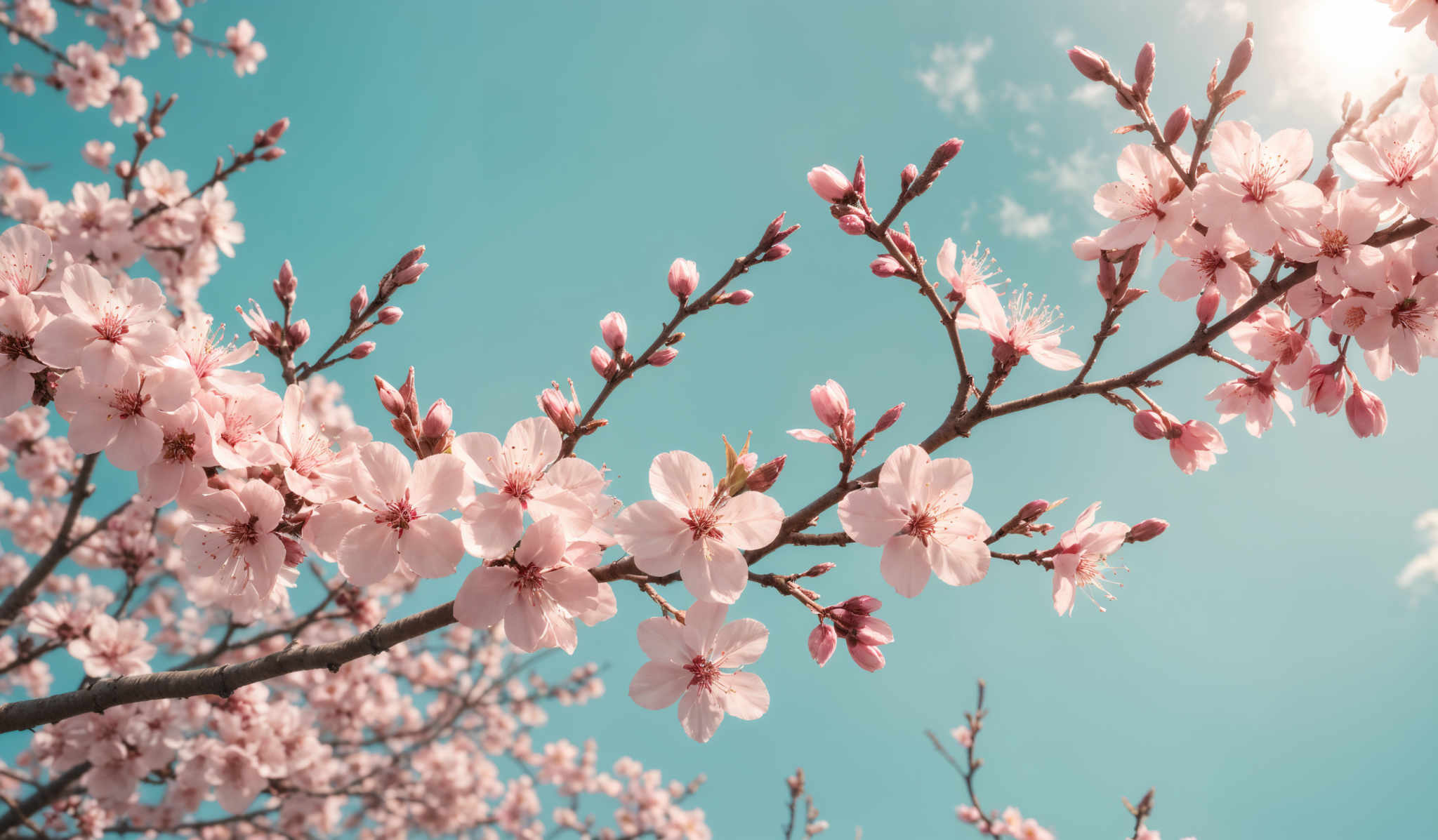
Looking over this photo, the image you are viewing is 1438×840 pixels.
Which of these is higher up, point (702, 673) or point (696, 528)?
point (696, 528)

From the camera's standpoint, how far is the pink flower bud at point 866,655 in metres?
1.60

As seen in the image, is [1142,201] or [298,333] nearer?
[1142,201]

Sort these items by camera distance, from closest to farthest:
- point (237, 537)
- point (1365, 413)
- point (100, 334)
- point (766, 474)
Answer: point (766, 474), point (100, 334), point (237, 537), point (1365, 413)

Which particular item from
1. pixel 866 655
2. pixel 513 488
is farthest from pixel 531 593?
pixel 866 655

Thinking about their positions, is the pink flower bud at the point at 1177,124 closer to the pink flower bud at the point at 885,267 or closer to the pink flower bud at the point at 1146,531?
the pink flower bud at the point at 885,267

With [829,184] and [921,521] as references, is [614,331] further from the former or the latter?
[921,521]

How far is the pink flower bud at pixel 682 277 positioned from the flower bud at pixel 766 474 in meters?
0.65

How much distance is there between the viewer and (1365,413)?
2.08 m

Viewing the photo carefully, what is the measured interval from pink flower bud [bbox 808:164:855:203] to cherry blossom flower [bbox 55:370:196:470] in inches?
62.3

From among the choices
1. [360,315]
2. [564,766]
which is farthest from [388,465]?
[564,766]

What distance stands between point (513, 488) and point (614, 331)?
546 millimetres

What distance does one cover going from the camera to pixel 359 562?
1.61m

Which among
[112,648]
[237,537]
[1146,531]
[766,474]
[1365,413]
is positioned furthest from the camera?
[112,648]

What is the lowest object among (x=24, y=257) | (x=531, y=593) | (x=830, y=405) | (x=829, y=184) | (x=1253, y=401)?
(x=531, y=593)
